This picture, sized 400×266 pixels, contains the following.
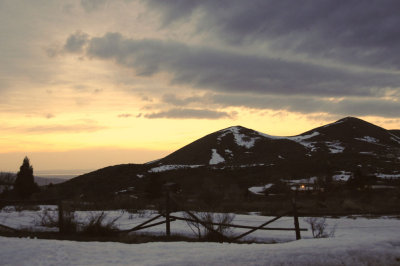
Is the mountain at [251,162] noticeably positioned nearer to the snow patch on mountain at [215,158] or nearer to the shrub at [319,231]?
the snow patch on mountain at [215,158]

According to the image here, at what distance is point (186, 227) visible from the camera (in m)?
Result: 15.9

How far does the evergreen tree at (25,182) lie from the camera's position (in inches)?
1966

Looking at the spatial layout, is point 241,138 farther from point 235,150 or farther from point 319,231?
point 319,231

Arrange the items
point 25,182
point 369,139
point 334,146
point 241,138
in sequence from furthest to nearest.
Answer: point 241,138 < point 369,139 < point 334,146 < point 25,182

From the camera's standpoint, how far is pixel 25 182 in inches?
2014

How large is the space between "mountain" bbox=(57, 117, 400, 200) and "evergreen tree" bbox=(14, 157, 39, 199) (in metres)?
6.50

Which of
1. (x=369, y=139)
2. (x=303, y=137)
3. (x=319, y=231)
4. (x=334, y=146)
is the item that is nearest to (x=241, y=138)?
(x=303, y=137)

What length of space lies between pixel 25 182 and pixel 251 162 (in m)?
95.8

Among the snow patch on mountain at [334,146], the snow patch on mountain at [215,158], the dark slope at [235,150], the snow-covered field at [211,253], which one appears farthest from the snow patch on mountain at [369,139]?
the snow-covered field at [211,253]

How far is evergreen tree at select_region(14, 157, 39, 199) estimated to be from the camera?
164ft

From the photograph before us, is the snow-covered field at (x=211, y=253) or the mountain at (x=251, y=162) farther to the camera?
the mountain at (x=251, y=162)

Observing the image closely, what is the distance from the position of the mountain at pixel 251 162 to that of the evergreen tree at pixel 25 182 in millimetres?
6496

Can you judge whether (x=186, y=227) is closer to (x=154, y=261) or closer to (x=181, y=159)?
(x=154, y=261)

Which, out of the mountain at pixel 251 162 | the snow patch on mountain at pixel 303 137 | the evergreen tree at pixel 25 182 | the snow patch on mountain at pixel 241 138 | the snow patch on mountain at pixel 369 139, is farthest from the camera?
the snow patch on mountain at pixel 303 137
